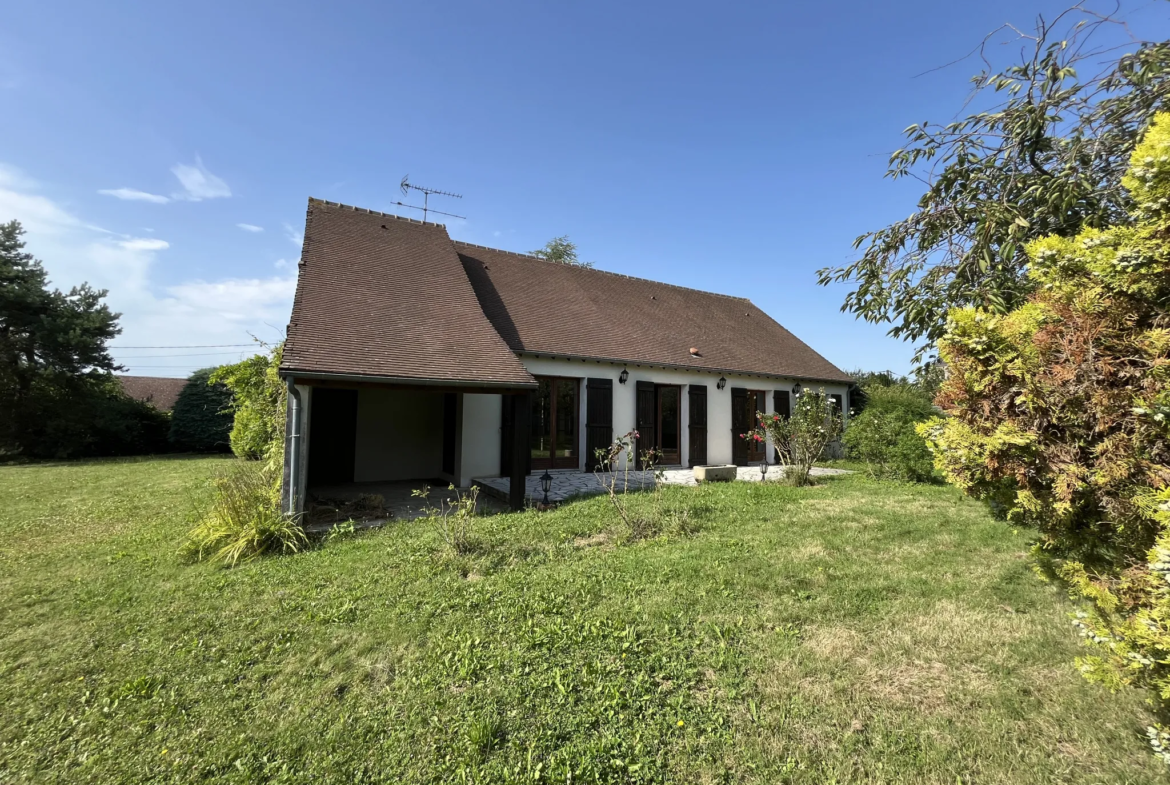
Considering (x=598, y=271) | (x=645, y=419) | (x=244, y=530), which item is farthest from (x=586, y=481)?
(x=598, y=271)

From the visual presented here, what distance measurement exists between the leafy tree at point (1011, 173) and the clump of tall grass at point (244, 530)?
6.67 m

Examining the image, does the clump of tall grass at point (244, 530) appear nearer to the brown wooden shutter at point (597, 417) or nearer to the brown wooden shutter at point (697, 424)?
the brown wooden shutter at point (597, 417)

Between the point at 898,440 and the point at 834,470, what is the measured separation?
200cm

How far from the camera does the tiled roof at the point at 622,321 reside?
11.2m

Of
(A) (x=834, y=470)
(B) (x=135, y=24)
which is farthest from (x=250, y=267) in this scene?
(A) (x=834, y=470)

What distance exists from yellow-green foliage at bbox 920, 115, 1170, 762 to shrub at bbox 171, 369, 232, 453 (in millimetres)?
23281

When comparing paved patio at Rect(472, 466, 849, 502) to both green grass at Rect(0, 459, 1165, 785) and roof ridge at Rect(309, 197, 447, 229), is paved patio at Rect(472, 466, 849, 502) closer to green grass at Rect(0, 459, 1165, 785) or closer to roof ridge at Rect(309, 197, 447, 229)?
green grass at Rect(0, 459, 1165, 785)

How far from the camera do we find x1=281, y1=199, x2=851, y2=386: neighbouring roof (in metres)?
7.09

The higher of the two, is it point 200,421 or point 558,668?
point 200,421

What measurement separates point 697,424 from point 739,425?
159 cm

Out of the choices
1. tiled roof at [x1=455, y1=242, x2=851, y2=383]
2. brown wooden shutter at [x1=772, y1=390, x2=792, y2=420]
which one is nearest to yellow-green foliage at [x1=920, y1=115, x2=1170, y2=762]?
tiled roof at [x1=455, y1=242, x2=851, y2=383]

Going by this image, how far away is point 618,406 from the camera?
11.3 m

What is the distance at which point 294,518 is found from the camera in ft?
19.5

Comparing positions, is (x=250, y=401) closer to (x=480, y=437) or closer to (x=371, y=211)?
(x=371, y=211)
